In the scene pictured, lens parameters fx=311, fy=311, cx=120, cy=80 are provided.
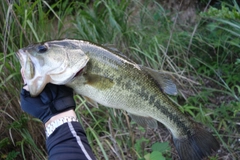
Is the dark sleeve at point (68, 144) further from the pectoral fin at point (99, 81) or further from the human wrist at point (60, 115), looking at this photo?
the pectoral fin at point (99, 81)

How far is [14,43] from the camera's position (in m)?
2.64

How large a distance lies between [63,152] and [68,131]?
128 mm

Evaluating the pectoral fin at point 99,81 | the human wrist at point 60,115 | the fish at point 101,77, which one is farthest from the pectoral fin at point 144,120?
the human wrist at point 60,115

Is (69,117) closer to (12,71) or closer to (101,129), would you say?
(12,71)

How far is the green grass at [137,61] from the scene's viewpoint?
249 centimetres

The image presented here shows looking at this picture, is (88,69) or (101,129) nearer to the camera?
(88,69)

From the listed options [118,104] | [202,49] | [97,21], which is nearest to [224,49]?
[202,49]

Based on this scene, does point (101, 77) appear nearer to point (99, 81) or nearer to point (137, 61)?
point (99, 81)

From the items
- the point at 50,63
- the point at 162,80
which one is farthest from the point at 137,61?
the point at 50,63

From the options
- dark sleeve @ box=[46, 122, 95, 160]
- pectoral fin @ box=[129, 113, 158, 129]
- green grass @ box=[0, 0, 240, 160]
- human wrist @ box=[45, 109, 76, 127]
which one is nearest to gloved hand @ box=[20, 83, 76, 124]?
human wrist @ box=[45, 109, 76, 127]

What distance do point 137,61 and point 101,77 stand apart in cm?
167

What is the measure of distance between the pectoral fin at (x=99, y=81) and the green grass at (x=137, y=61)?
688 mm

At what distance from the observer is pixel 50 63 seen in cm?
162

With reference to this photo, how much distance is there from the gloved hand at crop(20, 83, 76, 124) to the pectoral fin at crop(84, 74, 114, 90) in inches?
6.2
